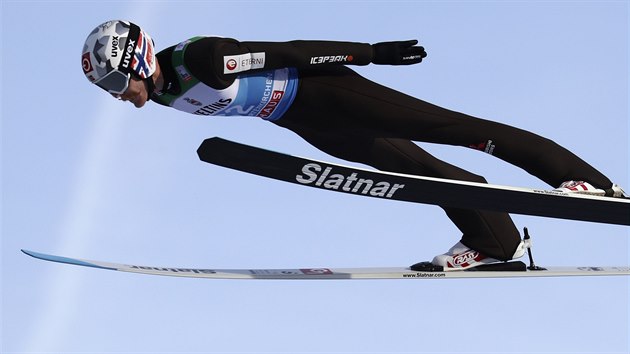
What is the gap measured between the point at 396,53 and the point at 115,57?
1984mm

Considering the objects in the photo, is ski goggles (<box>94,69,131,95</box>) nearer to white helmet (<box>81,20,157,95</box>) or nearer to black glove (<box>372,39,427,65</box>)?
white helmet (<box>81,20,157,95</box>)

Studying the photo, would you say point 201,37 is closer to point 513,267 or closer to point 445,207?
point 445,207

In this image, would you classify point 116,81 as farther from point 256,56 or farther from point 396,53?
point 396,53

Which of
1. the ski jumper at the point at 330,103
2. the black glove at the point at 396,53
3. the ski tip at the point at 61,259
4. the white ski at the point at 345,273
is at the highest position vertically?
the black glove at the point at 396,53

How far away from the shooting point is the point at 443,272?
8.63 m

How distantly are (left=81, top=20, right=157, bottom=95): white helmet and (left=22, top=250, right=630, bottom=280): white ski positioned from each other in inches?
64.8

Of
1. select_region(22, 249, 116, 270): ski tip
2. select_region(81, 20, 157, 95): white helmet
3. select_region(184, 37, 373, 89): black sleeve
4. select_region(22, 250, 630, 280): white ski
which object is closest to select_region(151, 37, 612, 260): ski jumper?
select_region(184, 37, 373, 89): black sleeve

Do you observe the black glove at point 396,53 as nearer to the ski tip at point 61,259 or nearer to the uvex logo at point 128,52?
the uvex logo at point 128,52

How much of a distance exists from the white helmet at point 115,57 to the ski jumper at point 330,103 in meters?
0.25

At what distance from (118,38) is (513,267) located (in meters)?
3.61

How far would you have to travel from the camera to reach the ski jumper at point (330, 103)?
24.4 ft

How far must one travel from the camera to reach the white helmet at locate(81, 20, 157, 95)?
725cm

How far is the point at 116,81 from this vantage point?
7277 mm

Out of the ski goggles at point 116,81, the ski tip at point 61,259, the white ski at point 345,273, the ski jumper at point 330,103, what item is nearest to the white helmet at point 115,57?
the ski goggles at point 116,81
